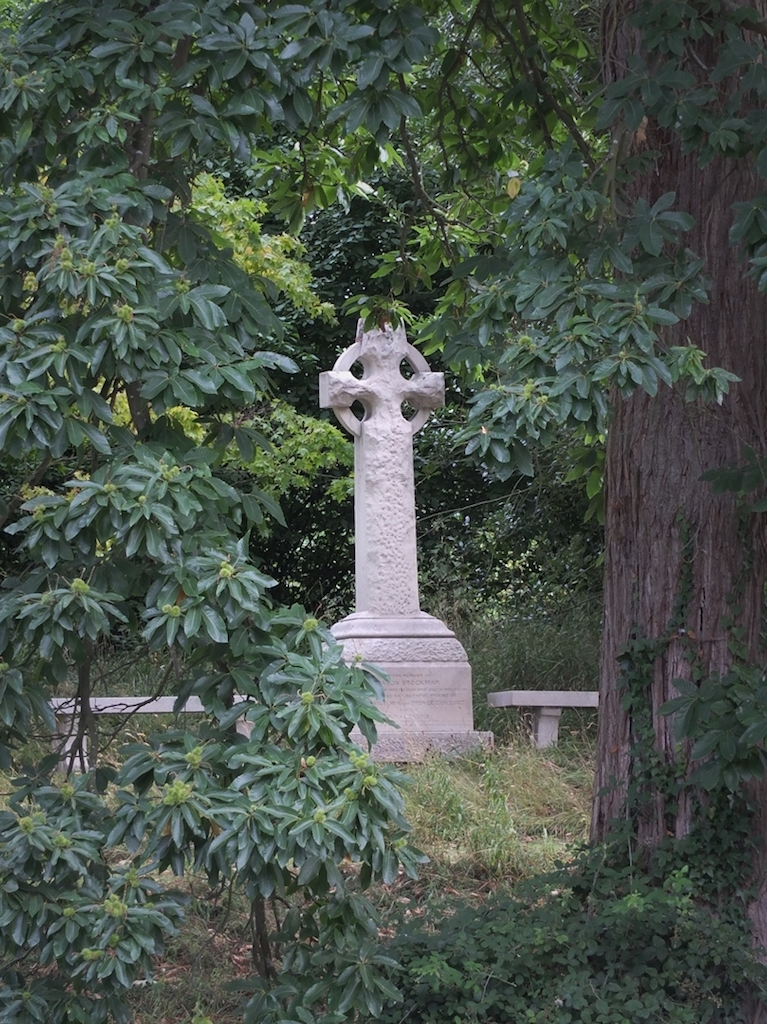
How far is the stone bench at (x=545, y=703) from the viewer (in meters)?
9.12

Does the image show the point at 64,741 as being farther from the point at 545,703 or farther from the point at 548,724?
the point at 548,724

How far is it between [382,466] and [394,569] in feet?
2.68

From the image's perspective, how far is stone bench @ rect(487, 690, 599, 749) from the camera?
9125 mm

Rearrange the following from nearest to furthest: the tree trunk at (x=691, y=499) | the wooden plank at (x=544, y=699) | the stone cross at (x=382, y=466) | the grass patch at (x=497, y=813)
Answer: the tree trunk at (x=691, y=499)
the grass patch at (x=497, y=813)
the wooden plank at (x=544, y=699)
the stone cross at (x=382, y=466)

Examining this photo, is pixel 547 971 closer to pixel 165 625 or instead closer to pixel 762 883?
pixel 762 883

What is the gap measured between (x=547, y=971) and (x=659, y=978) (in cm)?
43

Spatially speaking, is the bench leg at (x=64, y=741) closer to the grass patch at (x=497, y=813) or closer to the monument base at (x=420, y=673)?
the grass patch at (x=497, y=813)

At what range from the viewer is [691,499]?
5.06m

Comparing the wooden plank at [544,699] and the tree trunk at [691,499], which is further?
the wooden plank at [544,699]

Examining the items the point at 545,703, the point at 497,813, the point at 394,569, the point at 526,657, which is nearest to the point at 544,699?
the point at 545,703

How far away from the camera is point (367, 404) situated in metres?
10.2

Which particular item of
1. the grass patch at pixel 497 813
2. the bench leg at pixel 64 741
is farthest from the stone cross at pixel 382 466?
the bench leg at pixel 64 741

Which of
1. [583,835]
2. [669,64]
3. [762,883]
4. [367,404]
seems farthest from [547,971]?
[367,404]

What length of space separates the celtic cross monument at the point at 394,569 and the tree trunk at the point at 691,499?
3.72m
